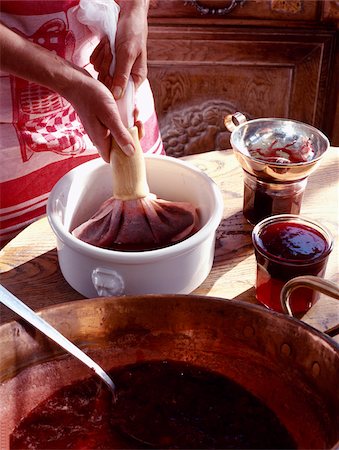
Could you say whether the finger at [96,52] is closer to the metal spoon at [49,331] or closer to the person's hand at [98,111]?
the person's hand at [98,111]

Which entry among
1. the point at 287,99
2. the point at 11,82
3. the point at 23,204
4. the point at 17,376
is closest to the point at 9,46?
the point at 11,82

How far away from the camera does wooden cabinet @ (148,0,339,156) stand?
1985 millimetres

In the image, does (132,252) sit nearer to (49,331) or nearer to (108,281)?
(108,281)

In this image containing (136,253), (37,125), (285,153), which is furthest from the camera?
(37,125)

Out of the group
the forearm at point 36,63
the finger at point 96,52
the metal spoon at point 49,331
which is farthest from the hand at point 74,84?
the metal spoon at point 49,331

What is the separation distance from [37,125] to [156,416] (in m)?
0.71

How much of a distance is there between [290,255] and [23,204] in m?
0.57

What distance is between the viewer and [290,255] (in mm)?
1020

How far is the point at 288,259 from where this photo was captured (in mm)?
1000

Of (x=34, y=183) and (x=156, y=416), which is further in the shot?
(x=34, y=183)

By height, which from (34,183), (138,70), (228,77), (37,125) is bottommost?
(228,77)

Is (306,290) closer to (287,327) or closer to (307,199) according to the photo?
(287,327)

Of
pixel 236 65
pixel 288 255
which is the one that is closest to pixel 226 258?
pixel 288 255

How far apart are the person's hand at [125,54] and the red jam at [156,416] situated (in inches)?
19.4
